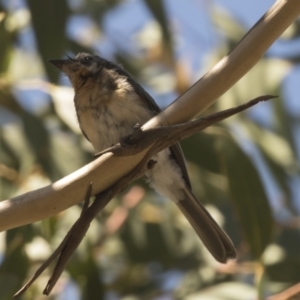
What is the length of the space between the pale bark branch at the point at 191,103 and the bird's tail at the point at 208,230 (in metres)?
1.07

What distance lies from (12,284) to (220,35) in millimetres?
1982

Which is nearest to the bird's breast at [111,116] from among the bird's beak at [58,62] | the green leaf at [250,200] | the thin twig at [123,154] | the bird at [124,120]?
the bird at [124,120]

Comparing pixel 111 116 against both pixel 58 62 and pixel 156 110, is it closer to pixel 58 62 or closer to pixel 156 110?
pixel 156 110

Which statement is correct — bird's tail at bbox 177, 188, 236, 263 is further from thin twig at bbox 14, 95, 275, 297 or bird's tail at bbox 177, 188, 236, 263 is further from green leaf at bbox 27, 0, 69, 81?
thin twig at bbox 14, 95, 275, 297

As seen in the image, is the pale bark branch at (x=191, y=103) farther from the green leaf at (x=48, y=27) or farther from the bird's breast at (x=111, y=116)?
the green leaf at (x=48, y=27)

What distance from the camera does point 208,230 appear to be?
236 centimetres

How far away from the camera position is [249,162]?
2291 mm

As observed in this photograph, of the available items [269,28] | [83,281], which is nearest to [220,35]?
[83,281]

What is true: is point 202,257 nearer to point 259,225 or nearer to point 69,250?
point 259,225

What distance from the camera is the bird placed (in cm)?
223

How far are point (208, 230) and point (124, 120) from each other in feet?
1.62

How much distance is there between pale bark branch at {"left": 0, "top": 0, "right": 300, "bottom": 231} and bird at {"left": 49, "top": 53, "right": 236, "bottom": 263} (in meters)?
0.91

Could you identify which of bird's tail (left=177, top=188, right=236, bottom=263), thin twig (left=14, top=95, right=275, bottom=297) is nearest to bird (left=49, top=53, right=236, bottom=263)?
bird's tail (left=177, top=188, right=236, bottom=263)

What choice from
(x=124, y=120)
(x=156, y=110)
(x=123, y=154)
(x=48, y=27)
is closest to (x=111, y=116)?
(x=124, y=120)
